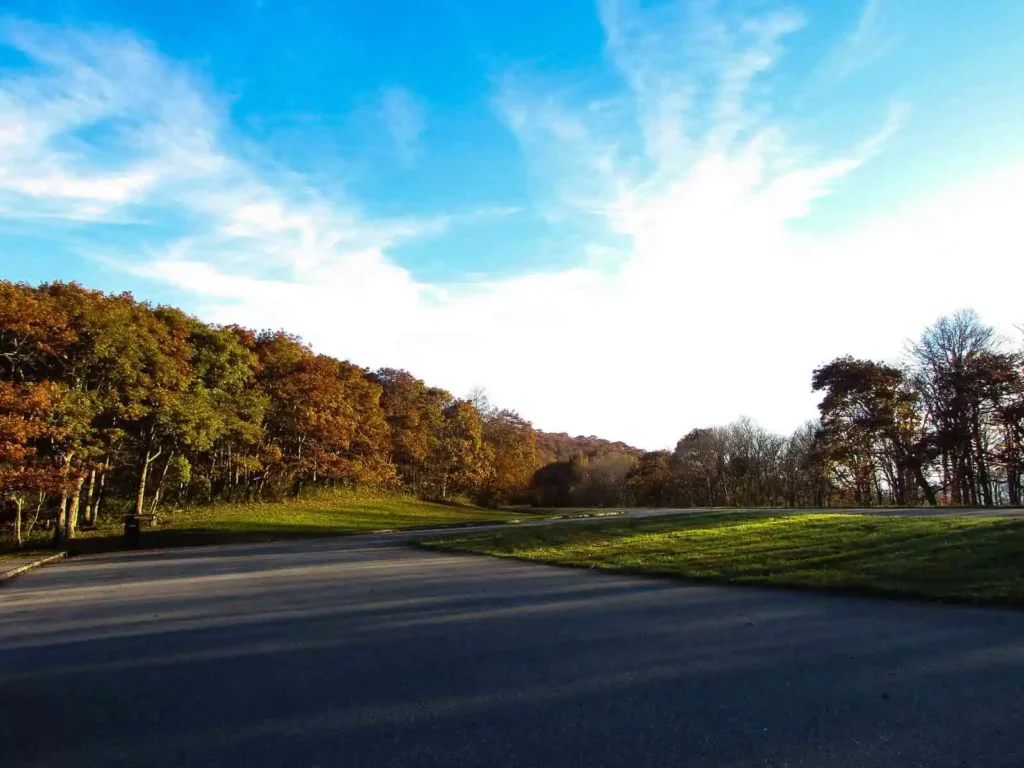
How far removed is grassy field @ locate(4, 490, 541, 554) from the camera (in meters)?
23.9

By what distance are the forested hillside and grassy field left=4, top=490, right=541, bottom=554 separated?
1776mm

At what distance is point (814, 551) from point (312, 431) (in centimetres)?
3149

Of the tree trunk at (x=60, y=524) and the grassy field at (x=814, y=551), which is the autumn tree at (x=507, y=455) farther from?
the grassy field at (x=814, y=551)

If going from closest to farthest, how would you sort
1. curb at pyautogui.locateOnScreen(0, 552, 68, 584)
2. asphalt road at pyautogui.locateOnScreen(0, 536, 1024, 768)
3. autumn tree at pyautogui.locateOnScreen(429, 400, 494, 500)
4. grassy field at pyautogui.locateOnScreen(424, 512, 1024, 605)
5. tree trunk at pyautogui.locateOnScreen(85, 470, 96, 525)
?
asphalt road at pyautogui.locateOnScreen(0, 536, 1024, 768)
grassy field at pyautogui.locateOnScreen(424, 512, 1024, 605)
curb at pyautogui.locateOnScreen(0, 552, 68, 584)
tree trunk at pyautogui.locateOnScreen(85, 470, 96, 525)
autumn tree at pyautogui.locateOnScreen(429, 400, 494, 500)

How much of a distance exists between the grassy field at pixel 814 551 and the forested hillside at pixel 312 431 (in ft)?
45.8

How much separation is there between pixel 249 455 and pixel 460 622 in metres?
31.7

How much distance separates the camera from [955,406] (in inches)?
1298

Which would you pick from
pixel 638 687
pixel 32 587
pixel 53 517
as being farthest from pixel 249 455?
pixel 638 687

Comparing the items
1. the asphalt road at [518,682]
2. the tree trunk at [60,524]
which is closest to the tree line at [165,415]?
the tree trunk at [60,524]

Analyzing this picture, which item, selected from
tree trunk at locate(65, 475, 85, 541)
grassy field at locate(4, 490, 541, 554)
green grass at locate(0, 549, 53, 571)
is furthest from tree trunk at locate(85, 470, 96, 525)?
green grass at locate(0, 549, 53, 571)

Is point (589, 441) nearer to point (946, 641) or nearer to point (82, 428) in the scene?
point (82, 428)

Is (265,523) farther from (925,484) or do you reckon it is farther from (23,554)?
(925,484)

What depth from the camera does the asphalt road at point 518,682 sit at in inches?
150

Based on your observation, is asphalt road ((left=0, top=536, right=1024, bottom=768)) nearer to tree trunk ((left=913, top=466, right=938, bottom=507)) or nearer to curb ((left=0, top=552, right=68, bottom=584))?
curb ((left=0, top=552, right=68, bottom=584))
